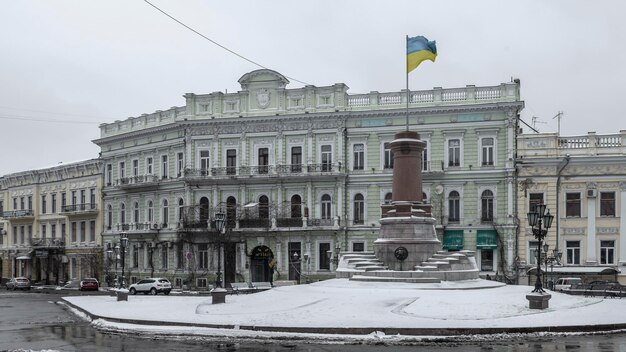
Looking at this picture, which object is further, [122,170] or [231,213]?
[122,170]

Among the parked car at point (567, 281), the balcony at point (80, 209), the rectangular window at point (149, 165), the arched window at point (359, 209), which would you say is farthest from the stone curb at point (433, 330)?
the balcony at point (80, 209)

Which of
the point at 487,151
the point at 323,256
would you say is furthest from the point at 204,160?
the point at 487,151

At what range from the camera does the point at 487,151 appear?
49.3 m

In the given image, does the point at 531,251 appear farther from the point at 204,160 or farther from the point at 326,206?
the point at 204,160

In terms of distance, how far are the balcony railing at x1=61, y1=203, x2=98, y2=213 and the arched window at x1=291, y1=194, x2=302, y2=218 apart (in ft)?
67.8

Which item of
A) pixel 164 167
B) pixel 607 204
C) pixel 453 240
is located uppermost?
pixel 164 167

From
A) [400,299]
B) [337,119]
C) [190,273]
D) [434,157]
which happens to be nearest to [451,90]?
[434,157]

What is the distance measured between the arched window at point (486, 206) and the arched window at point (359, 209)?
26.2 ft

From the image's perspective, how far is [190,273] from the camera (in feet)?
181

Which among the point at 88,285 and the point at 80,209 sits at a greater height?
the point at 80,209

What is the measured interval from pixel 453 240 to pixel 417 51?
18835 mm

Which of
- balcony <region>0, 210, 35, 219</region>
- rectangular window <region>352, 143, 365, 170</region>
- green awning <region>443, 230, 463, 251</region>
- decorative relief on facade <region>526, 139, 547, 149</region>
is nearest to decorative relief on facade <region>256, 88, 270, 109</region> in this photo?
rectangular window <region>352, 143, 365, 170</region>

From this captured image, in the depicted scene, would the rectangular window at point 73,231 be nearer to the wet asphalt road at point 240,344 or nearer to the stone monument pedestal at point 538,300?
the wet asphalt road at point 240,344

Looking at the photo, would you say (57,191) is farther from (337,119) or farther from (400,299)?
(400,299)
